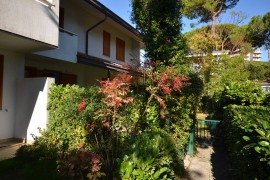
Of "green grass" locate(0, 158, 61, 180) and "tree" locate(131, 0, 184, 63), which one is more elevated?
"tree" locate(131, 0, 184, 63)

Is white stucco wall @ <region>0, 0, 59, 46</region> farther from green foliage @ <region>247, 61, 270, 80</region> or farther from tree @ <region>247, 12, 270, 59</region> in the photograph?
green foliage @ <region>247, 61, 270, 80</region>

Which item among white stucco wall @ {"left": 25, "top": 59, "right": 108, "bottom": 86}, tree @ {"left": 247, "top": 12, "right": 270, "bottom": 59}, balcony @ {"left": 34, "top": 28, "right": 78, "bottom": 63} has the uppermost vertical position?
tree @ {"left": 247, "top": 12, "right": 270, "bottom": 59}

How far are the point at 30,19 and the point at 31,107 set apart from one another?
281cm

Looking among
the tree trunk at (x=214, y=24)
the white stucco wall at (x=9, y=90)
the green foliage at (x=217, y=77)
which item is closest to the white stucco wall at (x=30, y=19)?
the white stucco wall at (x=9, y=90)

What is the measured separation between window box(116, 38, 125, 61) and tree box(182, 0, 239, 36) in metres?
11.9

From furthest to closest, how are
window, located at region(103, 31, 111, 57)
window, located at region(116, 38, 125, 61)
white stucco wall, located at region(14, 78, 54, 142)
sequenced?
window, located at region(116, 38, 125, 61), window, located at region(103, 31, 111, 57), white stucco wall, located at region(14, 78, 54, 142)

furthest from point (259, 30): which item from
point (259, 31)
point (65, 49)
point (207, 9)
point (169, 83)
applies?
point (169, 83)

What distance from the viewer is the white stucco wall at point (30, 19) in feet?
21.1

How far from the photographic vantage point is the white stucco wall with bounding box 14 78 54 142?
25.5ft

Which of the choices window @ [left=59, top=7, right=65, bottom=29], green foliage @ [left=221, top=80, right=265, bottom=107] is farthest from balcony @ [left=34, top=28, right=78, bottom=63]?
green foliage @ [left=221, top=80, right=265, bottom=107]

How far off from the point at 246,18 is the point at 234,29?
2116 millimetres

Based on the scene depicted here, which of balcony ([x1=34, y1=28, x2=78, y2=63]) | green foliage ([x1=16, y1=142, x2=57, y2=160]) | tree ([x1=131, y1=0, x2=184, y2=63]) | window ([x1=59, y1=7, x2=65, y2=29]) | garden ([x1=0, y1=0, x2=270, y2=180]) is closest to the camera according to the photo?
garden ([x1=0, y1=0, x2=270, y2=180])

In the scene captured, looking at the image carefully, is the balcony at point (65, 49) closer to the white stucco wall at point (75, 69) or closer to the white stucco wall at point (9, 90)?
the white stucco wall at point (9, 90)

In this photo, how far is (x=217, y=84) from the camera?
20688 mm
